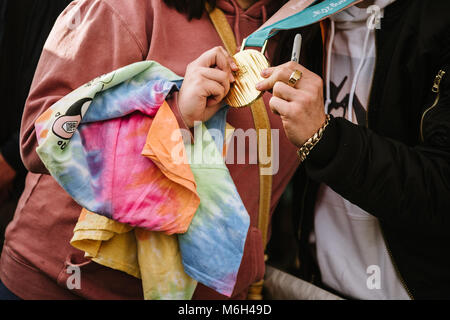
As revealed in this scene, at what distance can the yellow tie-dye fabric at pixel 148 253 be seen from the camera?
896 mm

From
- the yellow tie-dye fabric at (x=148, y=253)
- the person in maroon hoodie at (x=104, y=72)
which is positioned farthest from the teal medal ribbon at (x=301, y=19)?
the yellow tie-dye fabric at (x=148, y=253)

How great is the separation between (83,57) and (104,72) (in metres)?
0.06

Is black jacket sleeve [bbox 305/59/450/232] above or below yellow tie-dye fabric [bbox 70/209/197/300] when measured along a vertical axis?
above

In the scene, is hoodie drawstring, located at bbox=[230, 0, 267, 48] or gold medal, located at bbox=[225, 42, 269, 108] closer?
gold medal, located at bbox=[225, 42, 269, 108]

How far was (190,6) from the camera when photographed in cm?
105

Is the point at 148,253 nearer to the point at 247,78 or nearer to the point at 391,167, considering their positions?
the point at 247,78

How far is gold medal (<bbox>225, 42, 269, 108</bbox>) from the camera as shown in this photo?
0.89 meters

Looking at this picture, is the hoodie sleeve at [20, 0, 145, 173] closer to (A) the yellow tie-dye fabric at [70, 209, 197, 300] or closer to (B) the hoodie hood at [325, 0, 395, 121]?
(A) the yellow tie-dye fabric at [70, 209, 197, 300]

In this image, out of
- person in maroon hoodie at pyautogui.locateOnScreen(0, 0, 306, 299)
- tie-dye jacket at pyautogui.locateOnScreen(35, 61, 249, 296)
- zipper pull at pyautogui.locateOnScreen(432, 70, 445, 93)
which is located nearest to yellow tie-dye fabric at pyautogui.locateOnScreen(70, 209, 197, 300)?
tie-dye jacket at pyautogui.locateOnScreen(35, 61, 249, 296)

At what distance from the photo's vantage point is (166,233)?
2.80 feet

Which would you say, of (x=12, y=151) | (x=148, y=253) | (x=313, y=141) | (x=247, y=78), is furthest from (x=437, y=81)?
(x=12, y=151)
